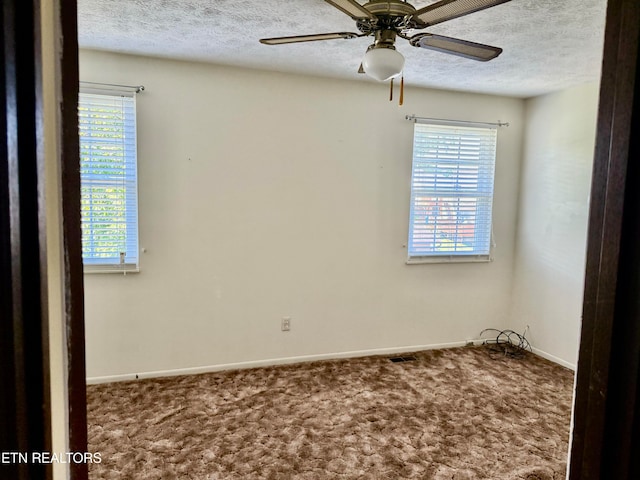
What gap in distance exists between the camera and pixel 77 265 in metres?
0.68

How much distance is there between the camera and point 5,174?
48cm

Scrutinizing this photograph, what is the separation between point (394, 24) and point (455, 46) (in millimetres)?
381

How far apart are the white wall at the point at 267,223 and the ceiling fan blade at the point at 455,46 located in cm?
151

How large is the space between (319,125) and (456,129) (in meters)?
1.32

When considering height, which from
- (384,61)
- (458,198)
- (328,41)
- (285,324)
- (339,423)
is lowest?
(339,423)

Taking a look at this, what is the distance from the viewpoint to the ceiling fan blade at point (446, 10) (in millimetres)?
1534

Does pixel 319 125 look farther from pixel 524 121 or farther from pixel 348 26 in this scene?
pixel 524 121

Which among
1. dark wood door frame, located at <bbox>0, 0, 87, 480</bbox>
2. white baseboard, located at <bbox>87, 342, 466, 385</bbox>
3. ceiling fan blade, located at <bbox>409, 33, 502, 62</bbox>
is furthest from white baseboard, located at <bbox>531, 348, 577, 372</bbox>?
dark wood door frame, located at <bbox>0, 0, 87, 480</bbox>

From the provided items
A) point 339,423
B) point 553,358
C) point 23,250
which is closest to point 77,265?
point 23,250

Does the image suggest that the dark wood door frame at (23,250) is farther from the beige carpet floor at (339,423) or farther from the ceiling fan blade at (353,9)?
the beige carpet floor at (339,423)

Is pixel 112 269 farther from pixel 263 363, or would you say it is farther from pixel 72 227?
pixel 72 227

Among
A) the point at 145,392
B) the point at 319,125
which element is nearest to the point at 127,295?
the point at 145,392

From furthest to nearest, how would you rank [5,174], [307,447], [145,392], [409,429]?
[145,392], [409,429], [307,447], [5,174]

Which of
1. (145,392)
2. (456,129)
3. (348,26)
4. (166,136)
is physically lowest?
(145,392)
